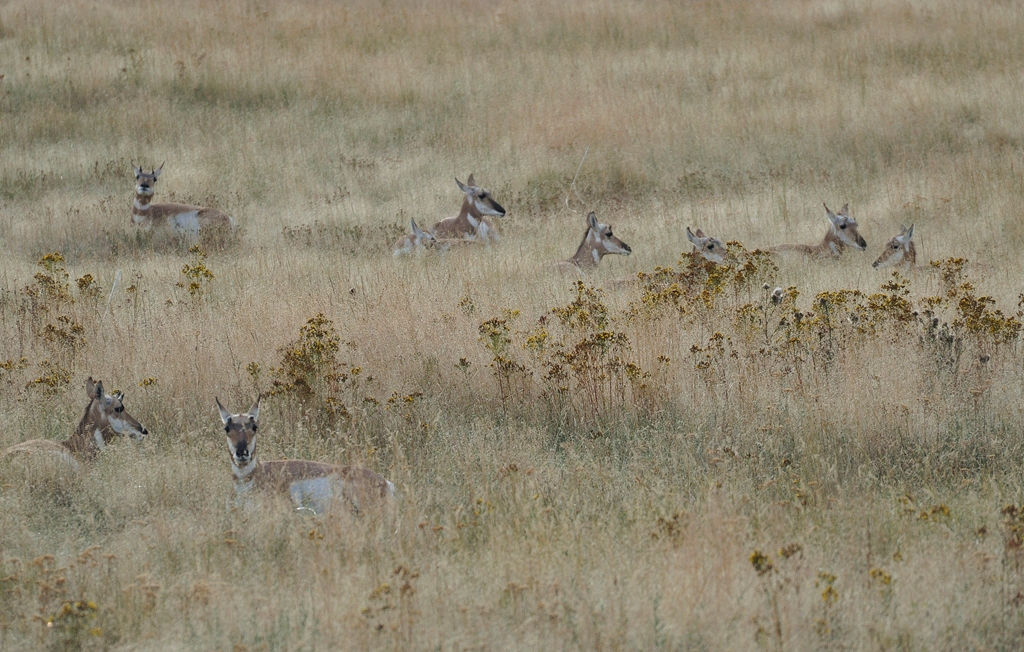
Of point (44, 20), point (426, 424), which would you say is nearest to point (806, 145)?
point (426, 424)

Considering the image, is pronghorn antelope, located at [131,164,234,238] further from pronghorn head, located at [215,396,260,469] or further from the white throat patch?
the white throat patch

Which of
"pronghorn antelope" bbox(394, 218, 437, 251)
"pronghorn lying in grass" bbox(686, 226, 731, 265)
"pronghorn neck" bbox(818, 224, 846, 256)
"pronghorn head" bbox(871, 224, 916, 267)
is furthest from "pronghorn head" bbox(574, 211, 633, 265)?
"pronghorn head" bbox(871, 224, 916, 267)

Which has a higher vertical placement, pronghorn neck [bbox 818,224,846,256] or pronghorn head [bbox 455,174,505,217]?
pronghorn head [bbox 455,174,505,217]

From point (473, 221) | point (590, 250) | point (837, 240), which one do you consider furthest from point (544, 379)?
point (473, 221)

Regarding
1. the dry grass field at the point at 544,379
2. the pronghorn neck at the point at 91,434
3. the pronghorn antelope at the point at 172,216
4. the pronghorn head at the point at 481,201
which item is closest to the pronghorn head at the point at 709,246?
the dry grass field at the point at 544,379

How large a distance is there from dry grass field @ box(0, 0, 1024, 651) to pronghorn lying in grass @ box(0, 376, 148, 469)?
18cm

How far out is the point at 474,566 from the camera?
526cm

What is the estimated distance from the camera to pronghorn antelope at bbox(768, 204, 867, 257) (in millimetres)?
12281

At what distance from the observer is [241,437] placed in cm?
616

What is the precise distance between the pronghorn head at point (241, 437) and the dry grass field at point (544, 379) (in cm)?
28

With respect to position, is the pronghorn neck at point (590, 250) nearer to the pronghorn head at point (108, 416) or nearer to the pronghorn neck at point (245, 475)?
the pronghorn head at point (108, 416)

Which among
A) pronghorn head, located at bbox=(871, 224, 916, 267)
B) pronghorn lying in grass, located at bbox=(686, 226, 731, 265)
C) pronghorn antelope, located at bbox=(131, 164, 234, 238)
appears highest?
pronghorn antelope, located at bbox=(131, 164, 234, 238)

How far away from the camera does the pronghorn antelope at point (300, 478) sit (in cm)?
597

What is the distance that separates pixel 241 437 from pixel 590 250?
7012 mm
